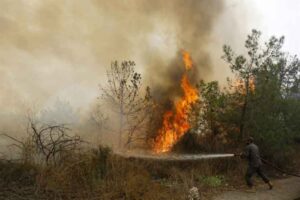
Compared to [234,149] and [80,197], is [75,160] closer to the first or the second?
[80,197]

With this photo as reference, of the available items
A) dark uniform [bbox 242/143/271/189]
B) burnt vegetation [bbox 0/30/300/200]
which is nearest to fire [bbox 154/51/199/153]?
burnt vegetation [bbox 0/30/300/200]

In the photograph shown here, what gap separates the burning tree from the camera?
27766 mm

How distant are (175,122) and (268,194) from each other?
1312 cm

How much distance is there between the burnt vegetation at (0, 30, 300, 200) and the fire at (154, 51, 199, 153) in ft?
3.43

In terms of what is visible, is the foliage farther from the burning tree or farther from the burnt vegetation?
the burning tree

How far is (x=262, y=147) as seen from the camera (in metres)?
18.0

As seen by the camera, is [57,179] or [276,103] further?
[276,103]

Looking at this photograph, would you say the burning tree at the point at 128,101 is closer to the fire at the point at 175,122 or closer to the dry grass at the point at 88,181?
the fire at the point at 175,122

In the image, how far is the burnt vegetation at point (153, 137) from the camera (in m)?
11.3

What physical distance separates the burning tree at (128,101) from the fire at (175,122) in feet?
5.98

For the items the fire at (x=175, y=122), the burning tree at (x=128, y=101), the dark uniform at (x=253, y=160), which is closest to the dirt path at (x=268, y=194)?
the dark uniform at (x=253, y=160)

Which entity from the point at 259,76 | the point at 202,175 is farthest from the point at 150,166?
the point at 259,76

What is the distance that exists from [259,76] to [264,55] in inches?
55.1

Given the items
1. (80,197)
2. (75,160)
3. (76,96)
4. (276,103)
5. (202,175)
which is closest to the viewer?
(80,197)
